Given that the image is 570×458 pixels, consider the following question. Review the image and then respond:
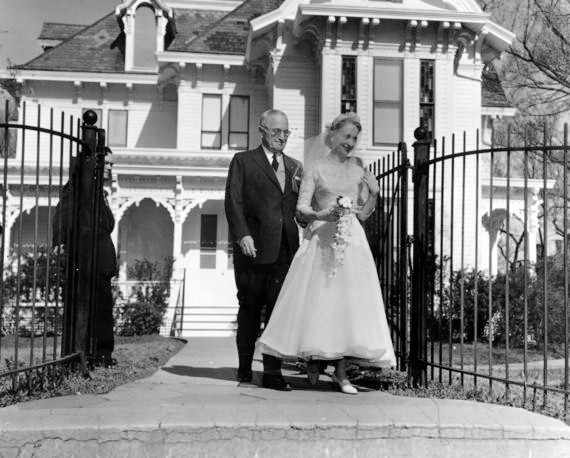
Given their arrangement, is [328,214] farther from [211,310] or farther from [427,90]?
[427,90]

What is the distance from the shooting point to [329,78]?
18.5 m

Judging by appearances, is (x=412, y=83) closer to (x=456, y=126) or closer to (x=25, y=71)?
(x=456, y=126)

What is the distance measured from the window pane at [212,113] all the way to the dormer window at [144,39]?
2.56 meters

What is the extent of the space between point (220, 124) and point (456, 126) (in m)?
6.84

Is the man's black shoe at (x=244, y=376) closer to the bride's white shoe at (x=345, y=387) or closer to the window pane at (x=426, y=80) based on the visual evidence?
the bride's white shoe at (x=345, y=387)

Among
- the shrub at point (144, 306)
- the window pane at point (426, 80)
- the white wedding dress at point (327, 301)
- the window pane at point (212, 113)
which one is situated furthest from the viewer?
the window pane at point (212, 113)

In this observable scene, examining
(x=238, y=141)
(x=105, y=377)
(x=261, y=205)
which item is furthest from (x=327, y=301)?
(x=238, y=141)

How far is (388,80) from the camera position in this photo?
18.9 metres

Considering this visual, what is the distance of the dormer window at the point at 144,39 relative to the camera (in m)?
22.9

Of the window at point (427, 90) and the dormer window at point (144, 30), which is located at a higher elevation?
the dormer window at point (144, 30)

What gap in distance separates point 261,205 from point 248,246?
0.40 meters

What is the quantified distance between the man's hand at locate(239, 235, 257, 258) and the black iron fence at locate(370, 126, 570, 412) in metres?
1.42

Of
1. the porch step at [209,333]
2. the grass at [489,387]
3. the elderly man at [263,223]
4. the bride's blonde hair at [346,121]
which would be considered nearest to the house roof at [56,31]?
the porch step at [209,333]

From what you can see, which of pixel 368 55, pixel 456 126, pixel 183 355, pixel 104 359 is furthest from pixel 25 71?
pixel 104 359
